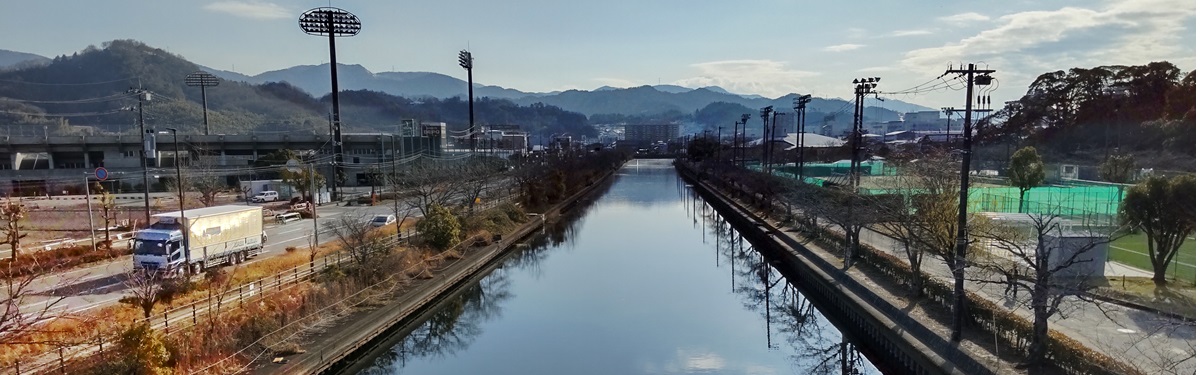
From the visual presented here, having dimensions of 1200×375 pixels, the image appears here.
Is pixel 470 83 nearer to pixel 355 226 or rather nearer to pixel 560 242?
pixel 560 242

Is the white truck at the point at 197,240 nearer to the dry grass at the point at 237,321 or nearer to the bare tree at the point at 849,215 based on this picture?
the dry grass at the point at 237,321

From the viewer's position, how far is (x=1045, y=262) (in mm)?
6875

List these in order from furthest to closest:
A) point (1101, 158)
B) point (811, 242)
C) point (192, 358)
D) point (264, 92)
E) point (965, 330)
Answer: point (264, 92) → point (1101, 158) → point (811, 242) → point (965, 330) → point (192, 358)

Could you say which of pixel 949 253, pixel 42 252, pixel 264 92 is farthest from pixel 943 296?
pixel 264 92

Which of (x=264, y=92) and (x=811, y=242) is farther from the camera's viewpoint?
(x=264, y=92)

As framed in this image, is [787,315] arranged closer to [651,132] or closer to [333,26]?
[333,26]

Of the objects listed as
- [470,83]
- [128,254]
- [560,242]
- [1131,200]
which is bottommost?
[560,242]

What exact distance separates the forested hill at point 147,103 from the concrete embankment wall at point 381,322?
42.0m

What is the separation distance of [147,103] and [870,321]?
196 feet

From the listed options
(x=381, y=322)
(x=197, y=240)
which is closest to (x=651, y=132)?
(x=197, y=240)

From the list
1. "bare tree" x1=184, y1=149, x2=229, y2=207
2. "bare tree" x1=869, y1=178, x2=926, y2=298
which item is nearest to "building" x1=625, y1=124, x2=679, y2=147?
"bare tree" x1=184, y1=149, x2=229, y2=207

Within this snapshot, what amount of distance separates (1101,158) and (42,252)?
3543 centimetres

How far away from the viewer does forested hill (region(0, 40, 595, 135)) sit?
197 feet

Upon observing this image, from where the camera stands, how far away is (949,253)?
9383 mm
